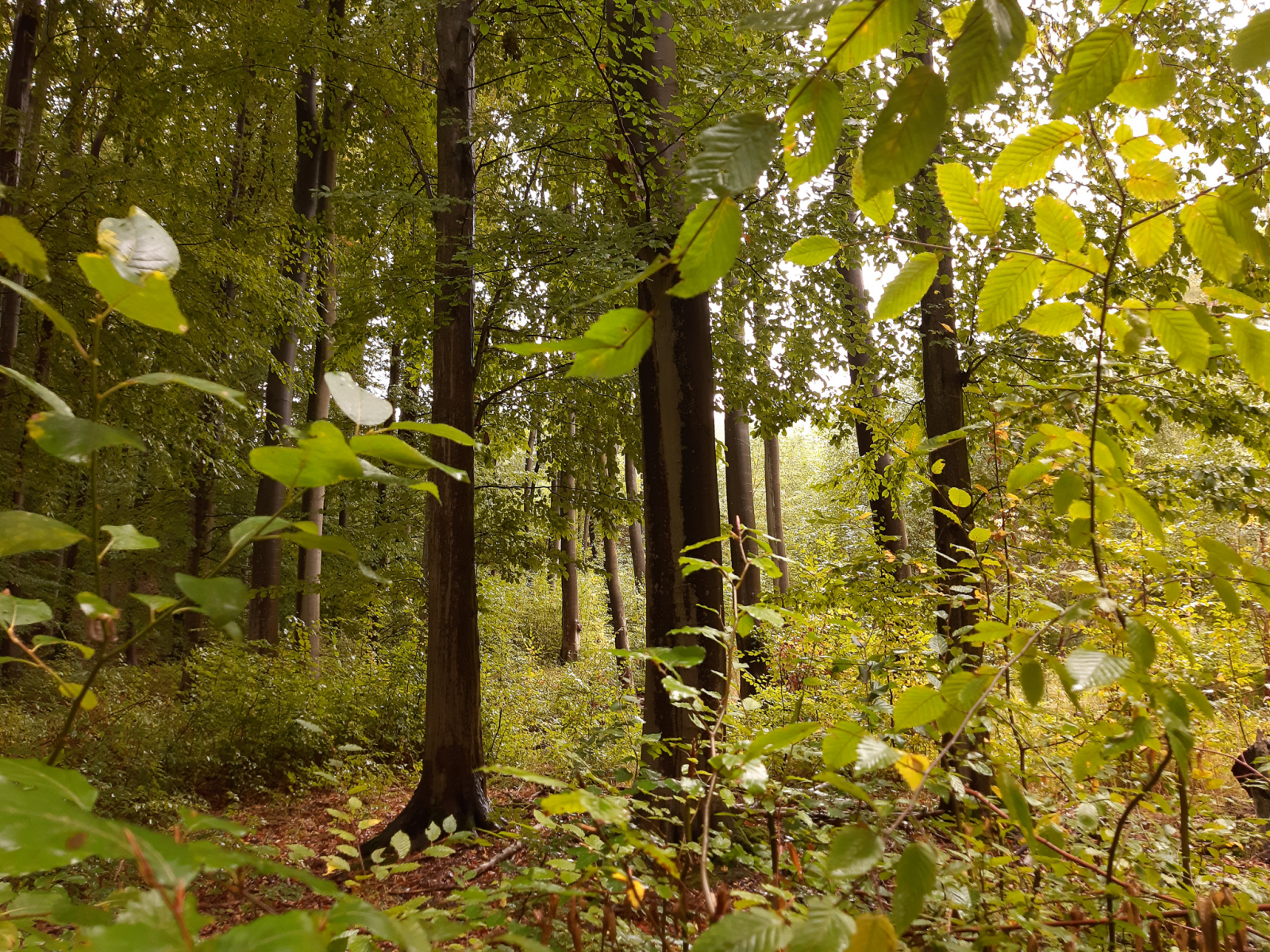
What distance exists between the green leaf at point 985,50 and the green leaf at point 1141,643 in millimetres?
650

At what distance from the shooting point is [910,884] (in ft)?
2.28

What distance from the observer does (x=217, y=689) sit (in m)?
7.58

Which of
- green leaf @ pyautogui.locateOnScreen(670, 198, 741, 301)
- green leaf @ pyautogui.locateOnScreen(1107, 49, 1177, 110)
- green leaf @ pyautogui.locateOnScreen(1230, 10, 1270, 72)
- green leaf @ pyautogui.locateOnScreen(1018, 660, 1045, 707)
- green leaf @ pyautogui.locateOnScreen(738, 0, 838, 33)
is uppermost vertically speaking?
green leaf @ pyautogui.locateOnScreen(1107, 49, 1177, 110)

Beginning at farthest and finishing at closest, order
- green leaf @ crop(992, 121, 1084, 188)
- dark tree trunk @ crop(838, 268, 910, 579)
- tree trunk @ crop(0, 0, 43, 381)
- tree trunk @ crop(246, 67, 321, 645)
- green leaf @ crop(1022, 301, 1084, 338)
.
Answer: tree trunk @ crop(246, 67, 321, 645) → dark tree trunk @ crop(838, 268, 910, 579) → tree trunk @ crop(0, 0, 43, 381) → green leaf @ crop(1022, 301, 1084, 338) → green leaf @ crop(992, 121, 1084, 188)

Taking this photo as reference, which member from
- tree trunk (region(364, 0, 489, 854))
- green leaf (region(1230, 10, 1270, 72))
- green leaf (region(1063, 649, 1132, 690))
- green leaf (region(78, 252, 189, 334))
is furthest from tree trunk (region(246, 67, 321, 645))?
green leaf (region(1230, 10, 1270, 72))

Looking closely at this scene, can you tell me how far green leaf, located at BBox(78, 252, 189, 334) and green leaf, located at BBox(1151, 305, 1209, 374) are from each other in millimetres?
1109

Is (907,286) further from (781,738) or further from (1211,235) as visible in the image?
(781,738)

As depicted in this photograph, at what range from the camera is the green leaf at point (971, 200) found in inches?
35.6

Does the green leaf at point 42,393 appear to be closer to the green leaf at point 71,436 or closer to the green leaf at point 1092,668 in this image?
the green leaf at point 71,436

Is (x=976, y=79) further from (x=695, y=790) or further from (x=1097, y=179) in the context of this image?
(x=1097, y=179)

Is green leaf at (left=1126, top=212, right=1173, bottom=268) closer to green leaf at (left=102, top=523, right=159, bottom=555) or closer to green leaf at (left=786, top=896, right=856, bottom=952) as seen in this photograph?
green leaf at (left=786, top=896, right=856, bottom=952)

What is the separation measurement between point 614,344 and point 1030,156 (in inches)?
24.7

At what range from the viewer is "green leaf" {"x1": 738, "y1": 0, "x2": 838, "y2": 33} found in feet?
1.90

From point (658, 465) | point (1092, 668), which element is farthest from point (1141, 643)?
point (658, 465)
